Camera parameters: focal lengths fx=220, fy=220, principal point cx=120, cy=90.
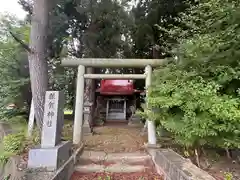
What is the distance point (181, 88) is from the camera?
166 inches

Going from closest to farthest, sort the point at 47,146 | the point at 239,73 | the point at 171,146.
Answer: the point at 239,73 < the point at 47,146 < the point at 171,146

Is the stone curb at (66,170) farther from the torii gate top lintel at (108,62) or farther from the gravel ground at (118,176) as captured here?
the torii gate top lintel at (108,62)

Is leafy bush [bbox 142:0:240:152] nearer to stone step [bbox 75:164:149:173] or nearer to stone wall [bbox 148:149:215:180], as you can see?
stone wall [bbox 148:149:215:180]

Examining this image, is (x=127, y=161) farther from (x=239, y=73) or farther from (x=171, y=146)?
(x=239, y=73)

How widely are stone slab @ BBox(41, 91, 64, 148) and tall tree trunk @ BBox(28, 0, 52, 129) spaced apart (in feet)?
4.12

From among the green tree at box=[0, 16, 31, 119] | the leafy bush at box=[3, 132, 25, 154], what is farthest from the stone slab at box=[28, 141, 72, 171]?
the green tree at box=[0, 16, 31, 119]

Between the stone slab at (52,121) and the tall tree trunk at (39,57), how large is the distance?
126 cm

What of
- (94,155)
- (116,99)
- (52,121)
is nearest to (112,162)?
(94,155)

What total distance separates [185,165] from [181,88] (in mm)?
1395

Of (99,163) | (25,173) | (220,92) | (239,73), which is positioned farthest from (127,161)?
(239,73)

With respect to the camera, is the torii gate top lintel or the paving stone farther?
the torii gate top lintel

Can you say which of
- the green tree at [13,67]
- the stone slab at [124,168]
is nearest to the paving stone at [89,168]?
the stone slab at [124,168]

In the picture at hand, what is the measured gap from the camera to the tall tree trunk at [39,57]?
5.80 meters

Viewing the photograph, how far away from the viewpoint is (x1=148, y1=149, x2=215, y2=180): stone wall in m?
3.13
